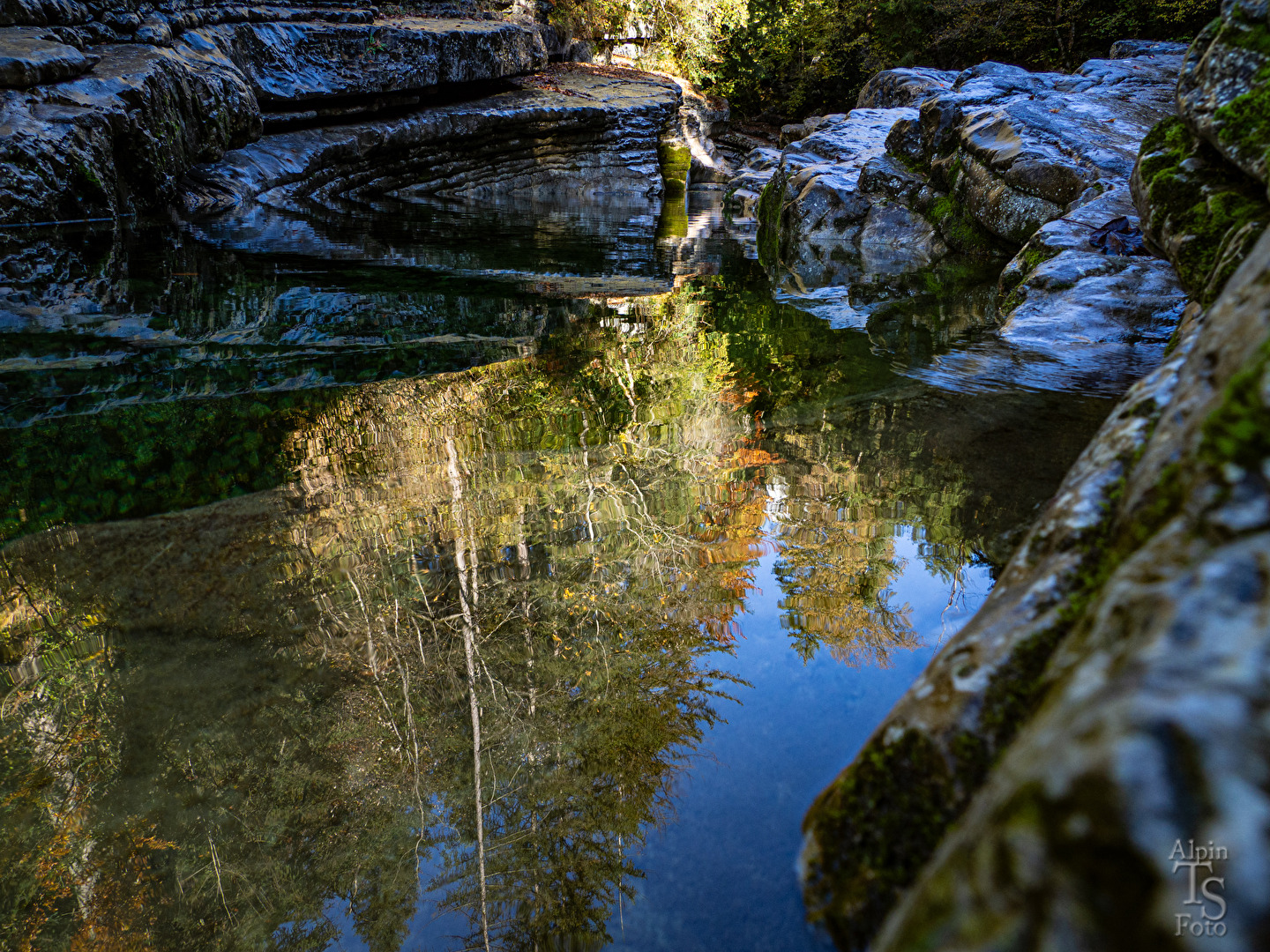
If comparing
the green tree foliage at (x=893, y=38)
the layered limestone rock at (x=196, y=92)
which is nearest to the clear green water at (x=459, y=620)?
the layered limestone rock at (x=196, y=92)

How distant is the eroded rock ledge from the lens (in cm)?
68

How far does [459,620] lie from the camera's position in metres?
2.33

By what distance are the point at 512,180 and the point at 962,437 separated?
17.5 m

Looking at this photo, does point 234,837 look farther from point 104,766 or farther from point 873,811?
point 873,811

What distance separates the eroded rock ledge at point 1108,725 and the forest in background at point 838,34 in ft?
A: 76.3

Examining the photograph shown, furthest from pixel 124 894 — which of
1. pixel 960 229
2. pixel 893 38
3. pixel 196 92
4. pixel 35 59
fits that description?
pixel 893 38

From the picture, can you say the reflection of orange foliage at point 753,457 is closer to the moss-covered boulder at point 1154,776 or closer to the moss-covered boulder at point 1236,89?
the moss-covered boulder at point 1236,89

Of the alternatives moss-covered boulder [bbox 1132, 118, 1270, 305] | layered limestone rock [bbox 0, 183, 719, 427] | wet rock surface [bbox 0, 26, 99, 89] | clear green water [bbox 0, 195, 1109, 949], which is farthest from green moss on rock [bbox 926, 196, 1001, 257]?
wet rock surface [bbox 0, 26, 99, 89]

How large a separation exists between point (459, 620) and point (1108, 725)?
6.22 ft

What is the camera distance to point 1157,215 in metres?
3.71

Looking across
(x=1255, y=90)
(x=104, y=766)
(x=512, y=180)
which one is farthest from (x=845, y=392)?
(x=512, y=180)

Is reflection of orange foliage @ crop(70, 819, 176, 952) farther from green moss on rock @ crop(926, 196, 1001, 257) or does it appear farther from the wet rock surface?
the wet rock surface

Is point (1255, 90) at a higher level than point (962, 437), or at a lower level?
higher

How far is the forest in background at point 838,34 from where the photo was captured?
67.8ft
